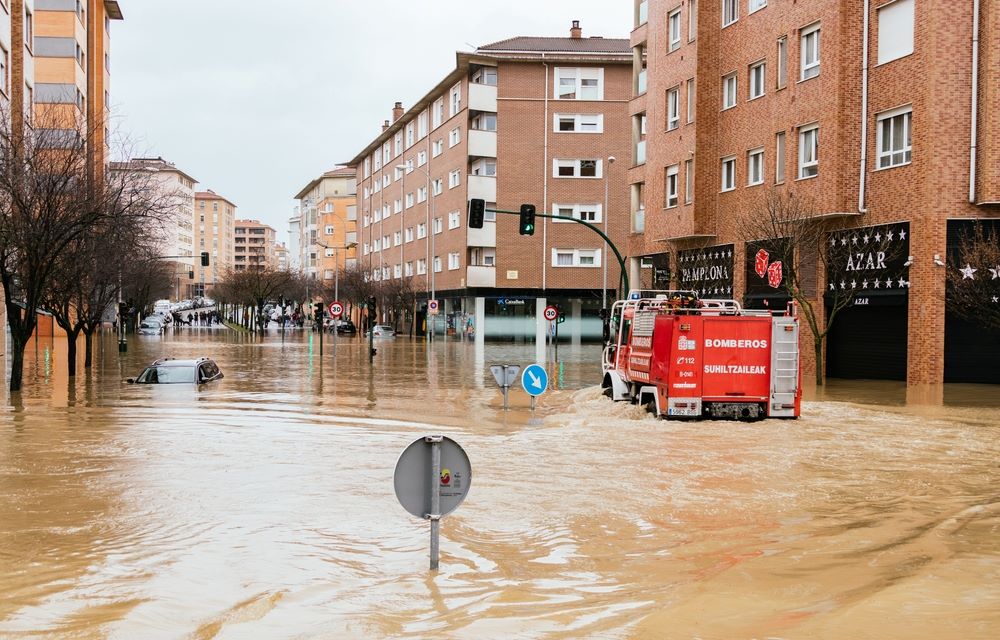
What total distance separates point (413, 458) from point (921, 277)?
22637 mm

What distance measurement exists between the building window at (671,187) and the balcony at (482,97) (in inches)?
1086

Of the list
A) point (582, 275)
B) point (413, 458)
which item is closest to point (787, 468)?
point (413, 458)

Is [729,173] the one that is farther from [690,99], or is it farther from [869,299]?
[869,299]

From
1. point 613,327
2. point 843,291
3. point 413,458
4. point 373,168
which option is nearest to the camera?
point 413,458

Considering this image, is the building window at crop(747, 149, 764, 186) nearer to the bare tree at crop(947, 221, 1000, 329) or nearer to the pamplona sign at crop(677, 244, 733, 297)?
the pamplona sign at crop(677, 244, 733, 297)

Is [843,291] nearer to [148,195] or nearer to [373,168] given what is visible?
[148,195]

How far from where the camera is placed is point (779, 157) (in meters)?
32.7

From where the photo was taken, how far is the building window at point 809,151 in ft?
100

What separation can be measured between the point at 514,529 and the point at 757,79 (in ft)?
92.3

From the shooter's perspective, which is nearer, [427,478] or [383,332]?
[427,478]

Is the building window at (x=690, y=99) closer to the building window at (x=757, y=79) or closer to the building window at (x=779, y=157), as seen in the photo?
the building window at (x=757, y=79)

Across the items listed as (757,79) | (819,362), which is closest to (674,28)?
(757,79)

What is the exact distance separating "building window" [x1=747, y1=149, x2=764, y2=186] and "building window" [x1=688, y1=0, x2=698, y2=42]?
5350mm

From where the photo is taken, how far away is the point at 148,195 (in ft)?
97.4
